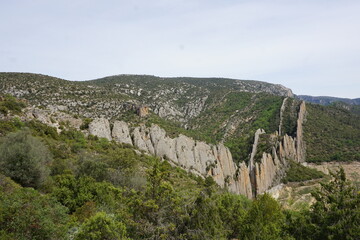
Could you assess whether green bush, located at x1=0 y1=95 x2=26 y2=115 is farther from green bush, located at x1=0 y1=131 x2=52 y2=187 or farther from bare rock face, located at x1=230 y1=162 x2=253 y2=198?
bare rock face, located at x1=230 y1=162 x2=253 y2=198

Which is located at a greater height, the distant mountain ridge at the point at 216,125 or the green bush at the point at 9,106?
the green bush at the point at 9,106

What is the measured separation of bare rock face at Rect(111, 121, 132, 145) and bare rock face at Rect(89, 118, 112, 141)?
4.11 feet

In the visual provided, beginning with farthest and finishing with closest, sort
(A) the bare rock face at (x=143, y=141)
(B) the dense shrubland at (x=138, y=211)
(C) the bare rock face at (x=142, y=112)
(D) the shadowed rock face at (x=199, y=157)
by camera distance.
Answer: (C) the bare rock face at (x=142, y=112)
(D) the shadowed rock face at (x=199, y=157)
(A) the bare rock face at (x=143, y=141)
(B) the dense shrubland at (x=138, y=211)

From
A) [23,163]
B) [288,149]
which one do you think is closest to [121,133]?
[23,163]

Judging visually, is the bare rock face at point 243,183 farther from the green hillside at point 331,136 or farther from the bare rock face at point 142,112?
the green hillside at point 331,136

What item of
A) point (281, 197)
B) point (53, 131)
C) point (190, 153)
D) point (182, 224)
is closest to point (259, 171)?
point (281, 197)

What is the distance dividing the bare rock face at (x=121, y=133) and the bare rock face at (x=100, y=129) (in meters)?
1.25

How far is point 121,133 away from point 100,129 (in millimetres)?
4202

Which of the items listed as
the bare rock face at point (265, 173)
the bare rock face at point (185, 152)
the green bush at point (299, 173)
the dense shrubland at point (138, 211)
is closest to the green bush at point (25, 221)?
the dense shrubland at point (138, 211)

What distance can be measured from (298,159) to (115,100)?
193 feet

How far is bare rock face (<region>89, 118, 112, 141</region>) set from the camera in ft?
142

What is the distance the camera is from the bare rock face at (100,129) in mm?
43219

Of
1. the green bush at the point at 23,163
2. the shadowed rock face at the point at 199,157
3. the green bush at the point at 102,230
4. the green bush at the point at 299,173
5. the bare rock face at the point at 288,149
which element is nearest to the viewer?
the green bush at the point at 102,230

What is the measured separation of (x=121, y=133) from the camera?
1811 inches
